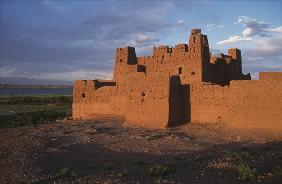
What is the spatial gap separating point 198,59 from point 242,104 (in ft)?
17.1

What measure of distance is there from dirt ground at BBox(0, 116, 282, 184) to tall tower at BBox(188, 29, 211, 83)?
3.86 metres

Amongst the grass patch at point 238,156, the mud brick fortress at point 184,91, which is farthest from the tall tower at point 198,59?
the grass patch at point 238,156

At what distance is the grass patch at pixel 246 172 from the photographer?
1042 cm

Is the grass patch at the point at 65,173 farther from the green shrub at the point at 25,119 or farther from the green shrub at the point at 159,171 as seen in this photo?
the green shrub at the point at 25,119

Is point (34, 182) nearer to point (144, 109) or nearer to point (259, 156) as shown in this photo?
point (259, 156)

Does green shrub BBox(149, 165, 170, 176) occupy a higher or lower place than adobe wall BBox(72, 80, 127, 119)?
lower

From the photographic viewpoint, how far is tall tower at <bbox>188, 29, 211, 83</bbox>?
2330cm

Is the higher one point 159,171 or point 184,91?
point 184,91

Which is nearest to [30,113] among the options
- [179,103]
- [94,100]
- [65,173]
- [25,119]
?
[25,119]

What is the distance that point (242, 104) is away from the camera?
19375 millimetres

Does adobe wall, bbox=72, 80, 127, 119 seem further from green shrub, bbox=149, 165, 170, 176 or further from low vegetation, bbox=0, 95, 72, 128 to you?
green shrub, bbox=149, 165, 170, 176

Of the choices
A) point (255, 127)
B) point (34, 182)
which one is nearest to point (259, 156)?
point (255, 127)

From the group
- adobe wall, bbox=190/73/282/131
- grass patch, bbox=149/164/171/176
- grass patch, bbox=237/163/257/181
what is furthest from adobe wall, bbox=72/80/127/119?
grass patch, bbox=237/163/257/181

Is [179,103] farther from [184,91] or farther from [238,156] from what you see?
[238,156]
